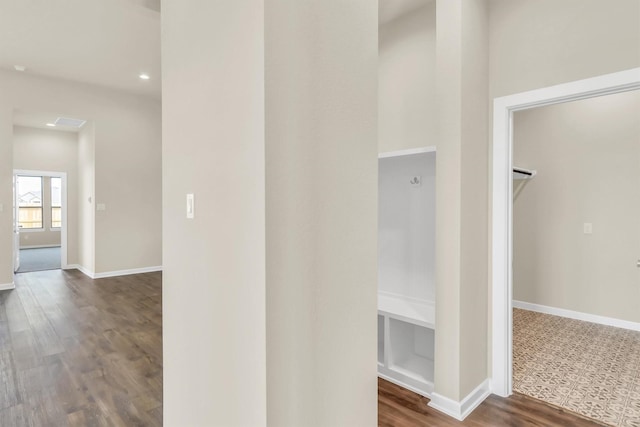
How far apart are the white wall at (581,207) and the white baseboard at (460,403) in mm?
2636

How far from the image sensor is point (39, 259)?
329 inches

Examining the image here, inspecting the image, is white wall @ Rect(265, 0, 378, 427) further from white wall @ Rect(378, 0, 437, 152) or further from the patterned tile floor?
the patterned tile floor

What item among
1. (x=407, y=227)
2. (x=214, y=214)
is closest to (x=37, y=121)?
(x=407, y=227)

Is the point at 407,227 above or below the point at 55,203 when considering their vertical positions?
below

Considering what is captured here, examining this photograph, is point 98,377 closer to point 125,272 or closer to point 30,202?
point 125,272

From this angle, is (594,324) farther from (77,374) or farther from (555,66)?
(77,374)

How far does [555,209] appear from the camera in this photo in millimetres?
4301

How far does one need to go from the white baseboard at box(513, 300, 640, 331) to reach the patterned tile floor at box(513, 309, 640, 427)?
10 cm

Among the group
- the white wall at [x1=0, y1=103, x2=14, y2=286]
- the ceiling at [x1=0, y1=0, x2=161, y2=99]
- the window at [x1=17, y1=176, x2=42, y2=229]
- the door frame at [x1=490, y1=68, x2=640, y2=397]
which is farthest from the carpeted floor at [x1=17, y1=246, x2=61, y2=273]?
the door frame at [x1=490, y1=68, x2=640, y2=397]

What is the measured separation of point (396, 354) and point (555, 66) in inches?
92.4

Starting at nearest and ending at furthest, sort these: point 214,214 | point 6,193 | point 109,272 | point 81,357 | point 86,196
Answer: point 214,214 → point 81,357 → point 6,193 → point 109,272 → point 86,196

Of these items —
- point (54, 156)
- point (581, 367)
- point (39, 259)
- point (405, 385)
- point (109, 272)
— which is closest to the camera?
point (405, 385)

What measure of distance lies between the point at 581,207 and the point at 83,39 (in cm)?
633

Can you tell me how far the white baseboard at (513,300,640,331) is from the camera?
3.78 m
